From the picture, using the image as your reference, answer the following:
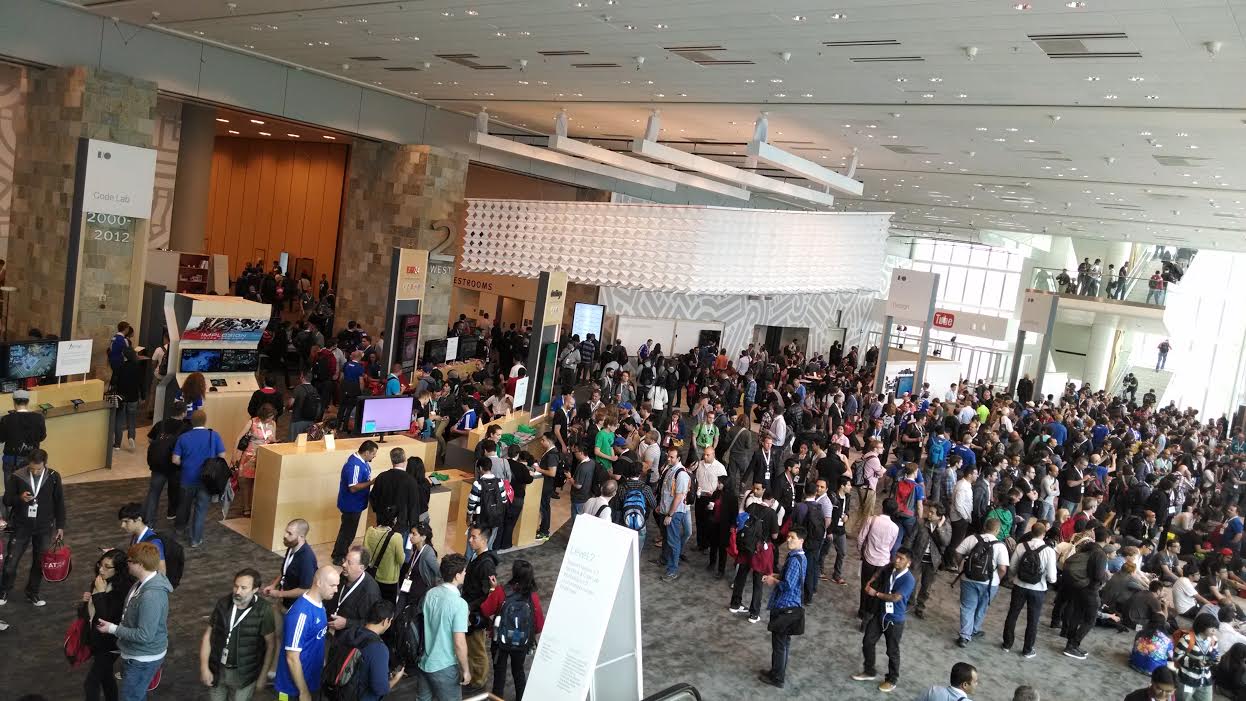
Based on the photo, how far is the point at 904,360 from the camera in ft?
77.9

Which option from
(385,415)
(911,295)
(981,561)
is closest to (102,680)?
(385,415)

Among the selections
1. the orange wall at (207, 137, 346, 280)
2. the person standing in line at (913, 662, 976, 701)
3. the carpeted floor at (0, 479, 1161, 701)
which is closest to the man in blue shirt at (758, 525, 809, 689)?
the carpeted floor at (0, 479, 1161, 701)

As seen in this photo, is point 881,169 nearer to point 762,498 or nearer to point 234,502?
point 762,498

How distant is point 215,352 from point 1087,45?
9.58 metres

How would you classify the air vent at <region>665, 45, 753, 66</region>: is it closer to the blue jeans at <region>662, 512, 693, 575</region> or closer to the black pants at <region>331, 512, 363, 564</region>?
the blue jeans at <region>662, 512, 693, 575</region>

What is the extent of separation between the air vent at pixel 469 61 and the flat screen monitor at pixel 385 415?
16.9 feet

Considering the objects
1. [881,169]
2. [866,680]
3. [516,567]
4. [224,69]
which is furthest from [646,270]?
[516,567]

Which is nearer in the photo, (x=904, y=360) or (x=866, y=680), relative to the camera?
(x=866, y=680)

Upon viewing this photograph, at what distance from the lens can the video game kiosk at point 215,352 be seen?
10359 millimetres

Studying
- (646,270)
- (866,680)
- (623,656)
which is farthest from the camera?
(646,270)

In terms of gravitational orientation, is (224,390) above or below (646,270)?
below

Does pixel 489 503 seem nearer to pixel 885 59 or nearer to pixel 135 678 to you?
pixel 135 678

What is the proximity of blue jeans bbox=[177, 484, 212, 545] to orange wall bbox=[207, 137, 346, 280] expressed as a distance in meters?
16.5

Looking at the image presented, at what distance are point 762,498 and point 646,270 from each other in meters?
8.90
